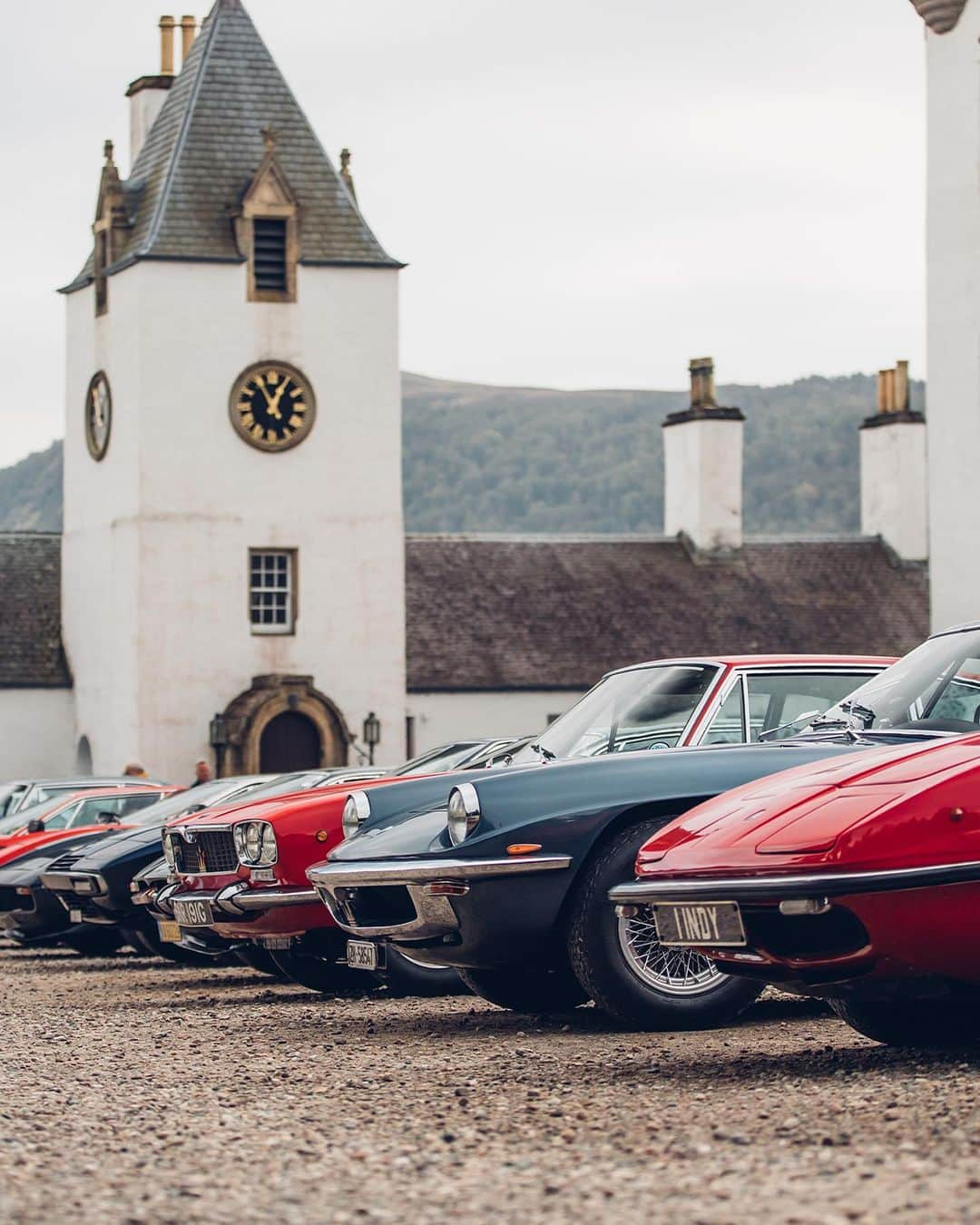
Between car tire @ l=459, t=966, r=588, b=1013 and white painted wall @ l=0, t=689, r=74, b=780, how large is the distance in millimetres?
38696

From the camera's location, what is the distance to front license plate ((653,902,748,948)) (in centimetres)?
823

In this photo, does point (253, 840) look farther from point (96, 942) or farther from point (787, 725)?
point (96, 942)

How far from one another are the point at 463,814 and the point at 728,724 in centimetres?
171

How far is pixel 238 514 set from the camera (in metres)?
46.6

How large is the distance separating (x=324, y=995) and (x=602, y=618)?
127 feet

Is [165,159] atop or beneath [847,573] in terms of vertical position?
atop

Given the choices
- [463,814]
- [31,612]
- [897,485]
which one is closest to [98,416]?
[31,612]

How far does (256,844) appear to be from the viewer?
12.9 metres

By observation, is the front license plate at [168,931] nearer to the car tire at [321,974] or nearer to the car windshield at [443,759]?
the car tire at [321,974]

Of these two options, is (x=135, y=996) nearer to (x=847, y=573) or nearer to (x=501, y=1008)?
(x=501, y=1008)

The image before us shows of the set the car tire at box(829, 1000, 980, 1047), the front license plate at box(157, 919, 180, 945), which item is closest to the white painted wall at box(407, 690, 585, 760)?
the front license plate at box(157, 919, 180, 945)

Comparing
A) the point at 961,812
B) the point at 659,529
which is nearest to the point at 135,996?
the point at 961,812

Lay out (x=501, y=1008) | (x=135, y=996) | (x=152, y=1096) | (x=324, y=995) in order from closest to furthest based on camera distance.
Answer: (x=152, y=1096) → (x=501, y=1008) → (x=324, y=995) → (x=135, y=996)

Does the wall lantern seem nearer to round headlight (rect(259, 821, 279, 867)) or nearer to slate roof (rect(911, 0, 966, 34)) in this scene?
slate roof (rect(911, 0, 966, 34))
